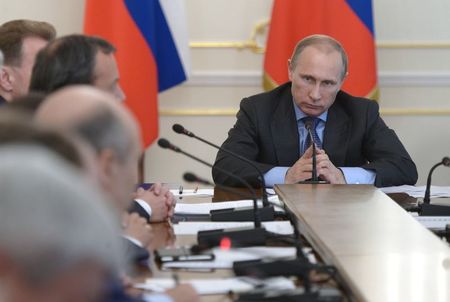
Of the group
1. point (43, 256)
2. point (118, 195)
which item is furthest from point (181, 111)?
point (43, 256)

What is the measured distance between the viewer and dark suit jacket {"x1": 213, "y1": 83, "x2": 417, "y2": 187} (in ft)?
14.0

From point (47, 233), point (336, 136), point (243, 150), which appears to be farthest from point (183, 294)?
point (336, 136)

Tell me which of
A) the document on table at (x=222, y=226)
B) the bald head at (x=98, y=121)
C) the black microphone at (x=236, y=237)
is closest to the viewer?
the bald head at (x=98, y=121)

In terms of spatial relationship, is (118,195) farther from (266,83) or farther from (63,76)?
(266,83)

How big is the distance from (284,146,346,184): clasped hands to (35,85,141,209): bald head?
255cm

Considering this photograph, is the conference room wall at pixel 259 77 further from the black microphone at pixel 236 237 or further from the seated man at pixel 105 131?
the seated man at pixel 105 131

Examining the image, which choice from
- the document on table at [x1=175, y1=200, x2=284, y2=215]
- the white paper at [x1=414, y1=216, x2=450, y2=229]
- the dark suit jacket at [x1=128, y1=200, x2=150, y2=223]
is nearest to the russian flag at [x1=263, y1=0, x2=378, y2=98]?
the document on table at [x1=175, y1=200, x2=284, y2=215]

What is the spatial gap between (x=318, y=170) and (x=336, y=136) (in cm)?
48

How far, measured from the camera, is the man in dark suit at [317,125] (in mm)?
4262

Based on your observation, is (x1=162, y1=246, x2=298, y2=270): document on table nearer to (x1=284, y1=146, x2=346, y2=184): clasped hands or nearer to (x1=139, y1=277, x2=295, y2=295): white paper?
(x1=139, y1=277, x2=295, y2=295): white paper

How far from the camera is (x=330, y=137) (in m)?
4.28

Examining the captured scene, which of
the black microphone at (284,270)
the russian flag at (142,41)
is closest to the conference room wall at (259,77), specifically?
the russian flag at (142,41)

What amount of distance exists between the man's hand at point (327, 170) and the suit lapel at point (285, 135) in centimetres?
37

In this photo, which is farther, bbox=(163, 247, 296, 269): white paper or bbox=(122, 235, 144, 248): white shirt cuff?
bbox=(122, 235, 144, 248): white shirt cuff
